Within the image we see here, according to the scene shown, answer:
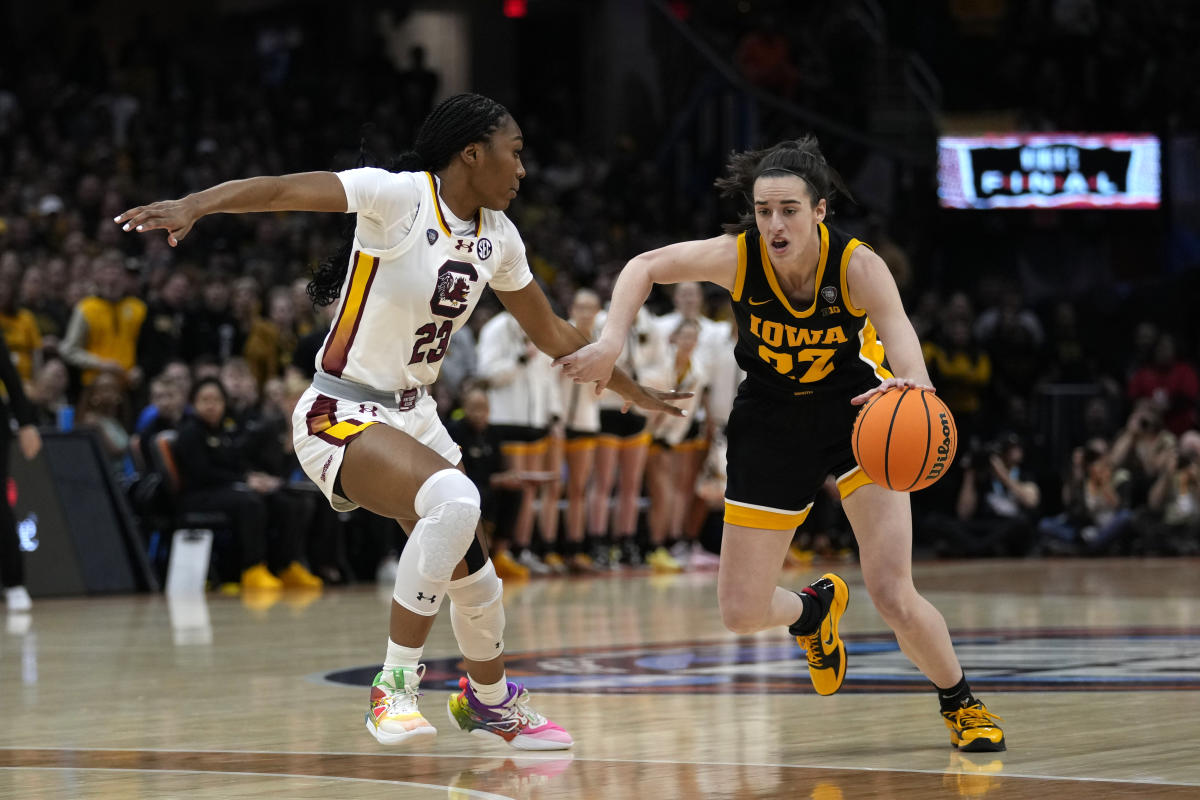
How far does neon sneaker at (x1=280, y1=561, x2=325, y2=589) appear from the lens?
12.6 meters

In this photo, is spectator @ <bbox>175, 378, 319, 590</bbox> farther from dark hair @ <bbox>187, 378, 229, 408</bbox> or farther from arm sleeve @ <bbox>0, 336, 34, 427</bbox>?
arm sleeve @ <bbox>0, 336, 34, 427</bbox>

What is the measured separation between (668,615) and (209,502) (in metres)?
3.86

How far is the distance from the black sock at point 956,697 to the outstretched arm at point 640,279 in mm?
1308

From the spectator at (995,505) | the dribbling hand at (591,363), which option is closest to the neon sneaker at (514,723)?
the dribbling hand at (591,363)

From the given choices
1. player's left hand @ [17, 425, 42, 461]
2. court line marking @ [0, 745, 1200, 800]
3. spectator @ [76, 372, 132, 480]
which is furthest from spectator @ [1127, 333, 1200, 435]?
court line marking @ [0, 745, 1200, 800]

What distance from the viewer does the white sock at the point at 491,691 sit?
5090mm

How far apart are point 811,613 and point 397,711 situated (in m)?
1.35

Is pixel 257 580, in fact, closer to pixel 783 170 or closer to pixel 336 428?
pixel 336 428

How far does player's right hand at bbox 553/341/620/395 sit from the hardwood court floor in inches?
41.3

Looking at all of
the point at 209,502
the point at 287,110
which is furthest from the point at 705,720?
the point at 287,110

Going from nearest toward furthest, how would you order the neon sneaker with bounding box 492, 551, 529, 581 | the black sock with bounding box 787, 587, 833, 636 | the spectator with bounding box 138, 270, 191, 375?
the black sock with bounding box 787, 587, 833, 636, the spectator with bounding box 138, 270, 191, 375, the neon sneaker with bounding box 492, 551, 529, 581

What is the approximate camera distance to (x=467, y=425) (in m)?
12.8

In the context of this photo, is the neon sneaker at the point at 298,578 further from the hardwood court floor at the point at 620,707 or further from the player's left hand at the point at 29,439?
the player's left hand at the point at 29,439

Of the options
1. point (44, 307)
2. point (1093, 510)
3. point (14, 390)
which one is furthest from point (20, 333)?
point (1093, 510)
